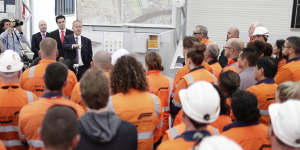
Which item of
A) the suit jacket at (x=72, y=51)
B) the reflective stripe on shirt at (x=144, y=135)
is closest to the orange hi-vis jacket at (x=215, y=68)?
the reflective stripe on shirt at (x=144, y=135)

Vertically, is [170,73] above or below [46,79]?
below

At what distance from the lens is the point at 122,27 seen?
26.4ft

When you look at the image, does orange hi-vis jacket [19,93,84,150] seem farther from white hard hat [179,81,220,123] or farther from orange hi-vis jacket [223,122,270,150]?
orange hi-vis jacket [223,122,270,150]

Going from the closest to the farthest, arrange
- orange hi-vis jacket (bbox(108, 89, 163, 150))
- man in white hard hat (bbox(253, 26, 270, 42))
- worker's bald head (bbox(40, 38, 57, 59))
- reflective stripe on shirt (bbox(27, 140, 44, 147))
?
reflective stripe on shirt (bbox(27, 140, 44, 147)) < orange hi-vis jacket (bbox(108, 89, 163, 150)) < worker's bald head (bbox(40, 38, 57, 59)) < man in white hard hat (bbox(253, 26, 270, 42))

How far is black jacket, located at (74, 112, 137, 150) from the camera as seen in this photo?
182 centimetres

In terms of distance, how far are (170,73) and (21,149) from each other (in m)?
5.03

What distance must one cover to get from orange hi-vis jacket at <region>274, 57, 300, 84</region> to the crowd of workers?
1 cm

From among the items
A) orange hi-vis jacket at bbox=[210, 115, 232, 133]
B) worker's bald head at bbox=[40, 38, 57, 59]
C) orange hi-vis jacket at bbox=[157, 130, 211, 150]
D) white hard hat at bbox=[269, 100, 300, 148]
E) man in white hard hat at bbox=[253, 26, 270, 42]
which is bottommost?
orange hi-vis jacket at bbox=[210, 115, 232, 133]

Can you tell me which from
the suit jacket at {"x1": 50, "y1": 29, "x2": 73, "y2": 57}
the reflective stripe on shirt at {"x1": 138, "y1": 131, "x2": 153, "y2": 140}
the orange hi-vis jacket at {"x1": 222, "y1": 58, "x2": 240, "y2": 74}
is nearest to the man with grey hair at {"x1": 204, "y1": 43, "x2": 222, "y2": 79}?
the orange hi-vis jacket at {"x1": 222, "y1": 58, "x2": 240, "y2": 74}

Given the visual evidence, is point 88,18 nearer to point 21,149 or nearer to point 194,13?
point 194,13

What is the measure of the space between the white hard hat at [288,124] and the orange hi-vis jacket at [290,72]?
2.26 m

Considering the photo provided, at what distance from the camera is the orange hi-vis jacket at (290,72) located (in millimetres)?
3742

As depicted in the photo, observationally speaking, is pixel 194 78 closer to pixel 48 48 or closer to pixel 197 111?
pixel 197 111

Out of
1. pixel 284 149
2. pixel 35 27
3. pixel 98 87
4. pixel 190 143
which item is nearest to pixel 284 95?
pixel 284 149
